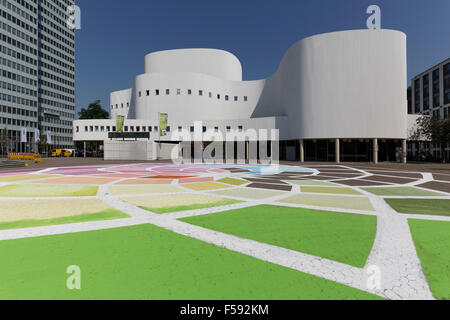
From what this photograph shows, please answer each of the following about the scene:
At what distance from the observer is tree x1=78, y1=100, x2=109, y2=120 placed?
8856 centimetres

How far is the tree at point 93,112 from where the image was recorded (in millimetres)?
88562

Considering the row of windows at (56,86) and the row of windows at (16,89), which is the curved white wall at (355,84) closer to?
the row of windows at (16,89)

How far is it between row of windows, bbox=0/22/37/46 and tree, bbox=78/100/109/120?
2674 cm

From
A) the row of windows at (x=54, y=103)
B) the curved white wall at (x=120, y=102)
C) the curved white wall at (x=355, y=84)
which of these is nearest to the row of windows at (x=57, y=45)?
the row of windows at (x=54, y=103)

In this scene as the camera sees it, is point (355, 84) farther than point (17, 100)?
No

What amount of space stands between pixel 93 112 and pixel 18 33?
3152cm

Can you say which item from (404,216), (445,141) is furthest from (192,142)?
(404,216)

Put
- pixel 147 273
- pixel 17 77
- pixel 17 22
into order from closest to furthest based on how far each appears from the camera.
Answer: pixel 147 273 < pixel 17 22 < pixel 17 77

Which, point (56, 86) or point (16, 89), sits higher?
point (56, 86)

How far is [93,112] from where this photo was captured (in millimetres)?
89000

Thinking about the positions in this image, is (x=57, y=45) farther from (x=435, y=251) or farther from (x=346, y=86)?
(x=435, y=251)
